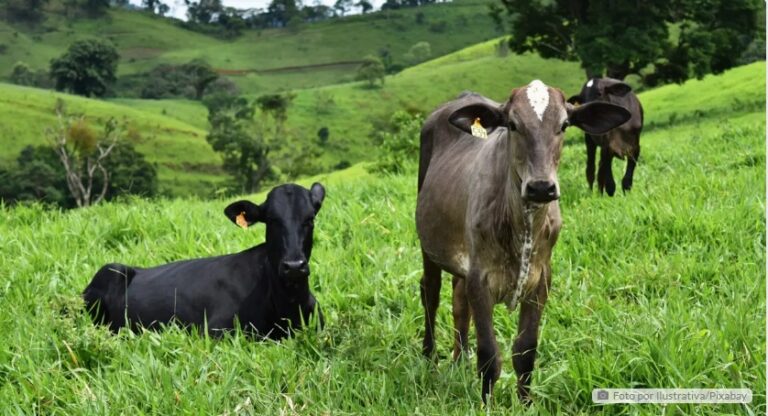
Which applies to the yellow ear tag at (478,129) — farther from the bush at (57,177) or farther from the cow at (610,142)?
the bush at (57,177)

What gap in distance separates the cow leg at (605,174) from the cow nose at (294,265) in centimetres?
626

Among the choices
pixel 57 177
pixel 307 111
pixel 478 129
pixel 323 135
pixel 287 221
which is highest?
pixel 478 129

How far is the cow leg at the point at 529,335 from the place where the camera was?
4.63 metres

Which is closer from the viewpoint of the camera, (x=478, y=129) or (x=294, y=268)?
(x=478, y=129)

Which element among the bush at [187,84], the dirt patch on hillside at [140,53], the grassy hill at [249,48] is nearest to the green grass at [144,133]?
the bush at [187,84]

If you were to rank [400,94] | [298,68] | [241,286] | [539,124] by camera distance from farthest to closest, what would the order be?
→ [298,68], [400,94], [241,286], [539,124]

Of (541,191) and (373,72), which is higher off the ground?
(541,191)

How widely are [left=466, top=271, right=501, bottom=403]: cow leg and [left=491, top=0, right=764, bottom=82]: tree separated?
93.8ft

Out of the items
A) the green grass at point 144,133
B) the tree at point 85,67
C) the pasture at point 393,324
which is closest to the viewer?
the pasture at point 393,324

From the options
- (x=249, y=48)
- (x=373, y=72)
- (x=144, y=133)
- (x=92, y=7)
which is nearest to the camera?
(x=144, y=133)

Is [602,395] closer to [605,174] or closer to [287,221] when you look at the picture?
[287,221]

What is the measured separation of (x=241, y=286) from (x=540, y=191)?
337cm

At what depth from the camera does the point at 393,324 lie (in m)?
6.17

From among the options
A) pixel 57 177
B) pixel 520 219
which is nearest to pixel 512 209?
pixel 520 219
